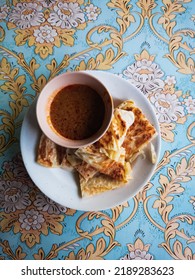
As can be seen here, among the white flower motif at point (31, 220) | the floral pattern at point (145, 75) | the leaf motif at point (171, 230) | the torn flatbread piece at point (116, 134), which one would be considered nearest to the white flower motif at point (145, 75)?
the floral pattern at point (145, 75)

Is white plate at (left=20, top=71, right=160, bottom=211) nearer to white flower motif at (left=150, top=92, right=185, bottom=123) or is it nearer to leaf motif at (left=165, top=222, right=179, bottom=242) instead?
white flower motif at (left=150, top=92, right=185, bottom=123)

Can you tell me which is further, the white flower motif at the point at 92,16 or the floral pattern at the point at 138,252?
the white flower motif at the point at 92,16

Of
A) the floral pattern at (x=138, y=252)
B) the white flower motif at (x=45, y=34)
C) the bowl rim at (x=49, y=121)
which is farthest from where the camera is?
Answer: the white flower motif at (x=45, y=34)

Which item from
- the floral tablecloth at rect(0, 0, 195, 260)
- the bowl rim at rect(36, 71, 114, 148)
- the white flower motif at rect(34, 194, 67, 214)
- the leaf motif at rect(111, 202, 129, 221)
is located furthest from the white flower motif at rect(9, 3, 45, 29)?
the leaf motif at rect(111, 202, 129, 221)

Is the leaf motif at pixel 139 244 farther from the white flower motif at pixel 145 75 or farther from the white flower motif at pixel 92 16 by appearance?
the white flower motif at pixel 92 16

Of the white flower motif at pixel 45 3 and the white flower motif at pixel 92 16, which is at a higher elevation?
the white flower motif at pixel 45 3

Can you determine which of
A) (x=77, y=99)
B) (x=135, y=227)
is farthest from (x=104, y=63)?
(x=135, y=227)
